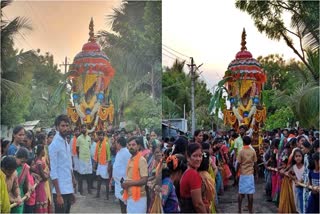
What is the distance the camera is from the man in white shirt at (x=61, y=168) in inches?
142

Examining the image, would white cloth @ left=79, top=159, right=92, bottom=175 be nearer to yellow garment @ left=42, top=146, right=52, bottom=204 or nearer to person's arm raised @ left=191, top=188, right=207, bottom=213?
yellow garment @ left=42, top=146, right=52, bottom=204

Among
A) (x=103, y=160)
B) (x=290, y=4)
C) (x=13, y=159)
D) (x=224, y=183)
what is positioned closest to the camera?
(x=13, y=159)

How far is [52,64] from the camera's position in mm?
3670

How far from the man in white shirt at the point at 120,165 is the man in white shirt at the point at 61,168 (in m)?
0.37

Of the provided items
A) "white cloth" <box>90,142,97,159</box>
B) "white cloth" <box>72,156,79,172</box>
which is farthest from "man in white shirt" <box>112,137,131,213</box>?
"white cloth" <box>72,156,79,172</box>

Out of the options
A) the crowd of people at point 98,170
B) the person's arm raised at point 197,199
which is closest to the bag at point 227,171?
the crowd of people at point 98,170

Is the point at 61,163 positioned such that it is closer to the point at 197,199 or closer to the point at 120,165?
the point at 120,165

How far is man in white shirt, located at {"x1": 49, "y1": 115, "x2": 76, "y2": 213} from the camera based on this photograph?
11.9ft

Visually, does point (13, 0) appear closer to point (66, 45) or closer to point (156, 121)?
point (66, 45)

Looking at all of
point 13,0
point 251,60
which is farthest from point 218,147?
point 13,0

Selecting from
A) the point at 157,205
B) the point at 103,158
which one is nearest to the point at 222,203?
the point at 157,205

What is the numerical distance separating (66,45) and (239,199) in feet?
7.47

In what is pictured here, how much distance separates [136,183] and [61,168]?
631 millimetres

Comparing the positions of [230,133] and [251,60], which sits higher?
[251,60]
